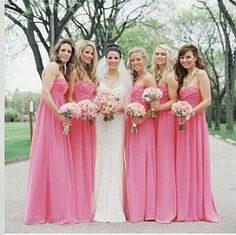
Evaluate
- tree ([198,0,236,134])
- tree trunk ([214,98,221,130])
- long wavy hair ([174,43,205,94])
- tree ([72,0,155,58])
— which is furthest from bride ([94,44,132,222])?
tree trunk ([214,98,221,130])

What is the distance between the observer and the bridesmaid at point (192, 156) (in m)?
3.38

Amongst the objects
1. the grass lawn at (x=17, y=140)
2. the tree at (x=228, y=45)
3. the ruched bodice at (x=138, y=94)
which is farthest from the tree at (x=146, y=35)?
the ruched bodice at (x=138, y=94)

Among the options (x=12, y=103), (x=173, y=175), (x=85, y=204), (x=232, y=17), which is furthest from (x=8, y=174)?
(x=232, y=17)

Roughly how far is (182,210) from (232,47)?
14.6ft

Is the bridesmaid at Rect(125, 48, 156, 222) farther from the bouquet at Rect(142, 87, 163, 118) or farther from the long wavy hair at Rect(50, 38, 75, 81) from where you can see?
the long wavy hair at Rect(50, 38, 75, 81)

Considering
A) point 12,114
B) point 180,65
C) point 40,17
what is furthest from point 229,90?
point 180,65

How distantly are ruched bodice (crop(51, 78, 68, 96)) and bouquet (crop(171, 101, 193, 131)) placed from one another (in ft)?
2.43

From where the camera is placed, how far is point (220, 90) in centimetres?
742

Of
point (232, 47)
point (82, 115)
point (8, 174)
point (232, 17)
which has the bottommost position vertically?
point (8, 174)

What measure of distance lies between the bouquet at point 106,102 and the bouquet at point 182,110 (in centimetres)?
40

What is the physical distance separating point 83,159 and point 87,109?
0.42 metres

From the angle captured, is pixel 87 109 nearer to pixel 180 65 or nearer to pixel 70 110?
pixel 70 110

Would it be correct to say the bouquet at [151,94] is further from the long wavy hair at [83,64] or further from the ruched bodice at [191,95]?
the long wavy hair at [83,64]

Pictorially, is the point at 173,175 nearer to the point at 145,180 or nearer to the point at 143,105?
the point at 145,180
